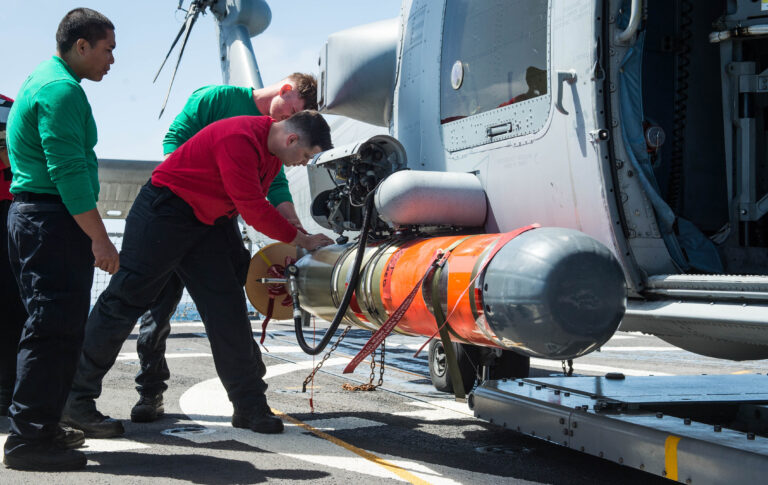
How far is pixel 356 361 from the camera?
158 inches

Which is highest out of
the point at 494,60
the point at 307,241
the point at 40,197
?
the point at 494,60

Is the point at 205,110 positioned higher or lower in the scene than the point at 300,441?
higher

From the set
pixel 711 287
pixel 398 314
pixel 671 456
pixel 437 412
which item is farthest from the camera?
pixel 437 412

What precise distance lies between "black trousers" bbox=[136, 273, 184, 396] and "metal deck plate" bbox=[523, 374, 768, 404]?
220 cm

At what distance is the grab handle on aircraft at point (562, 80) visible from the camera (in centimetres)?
375

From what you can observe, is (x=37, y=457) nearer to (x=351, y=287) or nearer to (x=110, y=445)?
(x=110, y=445)

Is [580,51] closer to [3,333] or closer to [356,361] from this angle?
[356,361]

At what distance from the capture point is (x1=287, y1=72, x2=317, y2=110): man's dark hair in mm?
4637

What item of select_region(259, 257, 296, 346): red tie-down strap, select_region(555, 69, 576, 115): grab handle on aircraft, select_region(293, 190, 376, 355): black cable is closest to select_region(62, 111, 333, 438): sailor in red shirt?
select_region(293, 190, 376, 355): black cable

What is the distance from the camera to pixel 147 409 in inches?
178

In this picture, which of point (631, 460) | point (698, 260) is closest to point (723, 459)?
point (631, 460)

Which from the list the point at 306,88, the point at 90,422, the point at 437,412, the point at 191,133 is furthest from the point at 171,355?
the point at 306,88

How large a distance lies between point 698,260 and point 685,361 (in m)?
5.21

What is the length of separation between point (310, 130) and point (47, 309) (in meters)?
1.52
